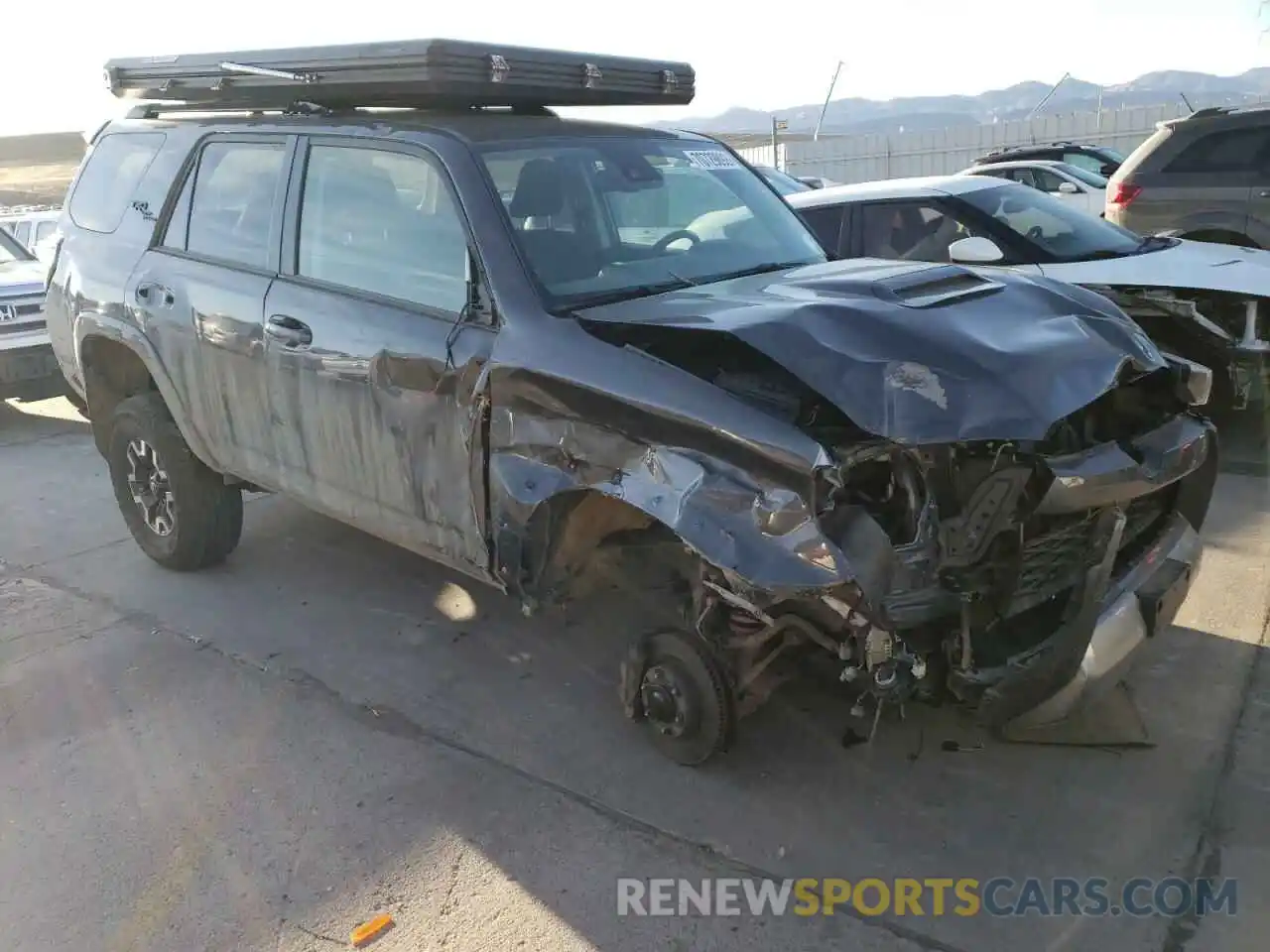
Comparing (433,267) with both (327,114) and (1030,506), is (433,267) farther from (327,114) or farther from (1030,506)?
(1030,506)

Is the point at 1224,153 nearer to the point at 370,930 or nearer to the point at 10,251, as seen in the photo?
the point at 370,930

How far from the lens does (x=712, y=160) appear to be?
4.45 metres

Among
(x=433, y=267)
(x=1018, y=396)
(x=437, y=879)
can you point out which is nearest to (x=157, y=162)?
(x=433, y=267)

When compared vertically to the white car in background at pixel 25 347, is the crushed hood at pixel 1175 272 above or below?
above

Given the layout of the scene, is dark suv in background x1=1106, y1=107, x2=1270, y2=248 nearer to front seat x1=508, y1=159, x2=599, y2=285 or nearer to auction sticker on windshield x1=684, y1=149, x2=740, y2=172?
auction sticker on windshield x1=684, y1=149, x2=740, y2=172

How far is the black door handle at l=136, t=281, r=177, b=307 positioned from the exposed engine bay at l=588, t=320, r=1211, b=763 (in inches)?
95.9

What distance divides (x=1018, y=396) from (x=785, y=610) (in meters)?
0.88

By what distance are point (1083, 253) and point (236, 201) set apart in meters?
4.85

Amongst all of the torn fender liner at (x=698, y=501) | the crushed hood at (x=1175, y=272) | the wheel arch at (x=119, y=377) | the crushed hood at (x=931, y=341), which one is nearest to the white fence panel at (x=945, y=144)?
the crushed hood at (x=1175, y=272)

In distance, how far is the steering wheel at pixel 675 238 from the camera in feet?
12.8

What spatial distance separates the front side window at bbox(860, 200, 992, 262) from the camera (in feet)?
21.9

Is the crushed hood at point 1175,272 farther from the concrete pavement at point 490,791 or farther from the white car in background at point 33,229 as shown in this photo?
the white car in background at point 33,229

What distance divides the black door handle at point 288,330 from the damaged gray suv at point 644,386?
0.06 feet

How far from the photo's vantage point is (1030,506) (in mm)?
2883
